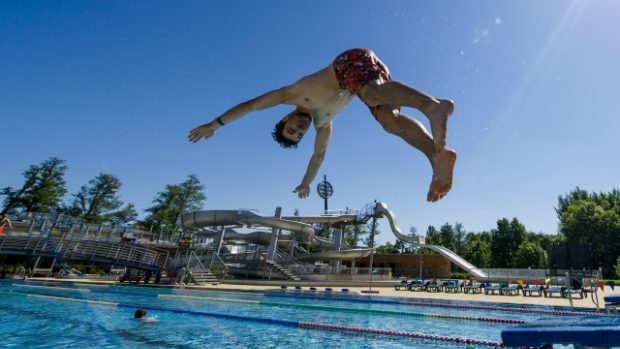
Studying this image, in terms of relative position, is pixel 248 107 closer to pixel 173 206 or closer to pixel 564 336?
pixel 564 336

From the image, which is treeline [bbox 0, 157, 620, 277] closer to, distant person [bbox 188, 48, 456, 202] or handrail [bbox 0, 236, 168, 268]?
handrail [bbox 0, 236, 168, 268]

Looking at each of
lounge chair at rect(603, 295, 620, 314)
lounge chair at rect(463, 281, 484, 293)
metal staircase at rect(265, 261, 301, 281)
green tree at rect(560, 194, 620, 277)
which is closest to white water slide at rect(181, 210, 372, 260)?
metal staircase at rect(265, 261, 301, 281)

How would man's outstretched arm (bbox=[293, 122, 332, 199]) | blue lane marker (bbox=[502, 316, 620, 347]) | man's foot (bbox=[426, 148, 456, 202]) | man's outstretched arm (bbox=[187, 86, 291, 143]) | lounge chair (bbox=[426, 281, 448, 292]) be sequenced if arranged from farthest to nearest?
lounge chair (bbox=[426, 281, 448, 292]) → man's outstretched arm (bbox=[293, 122, 332, 199]) → man's outstretched arm (bbox=[187, 86, 291, 143]) → man's foot (bbox=[426, 148, 456, 202]) → blue lane marker (bbox=[502, 316, 620, 347])

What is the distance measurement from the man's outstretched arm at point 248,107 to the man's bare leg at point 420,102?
112 cm

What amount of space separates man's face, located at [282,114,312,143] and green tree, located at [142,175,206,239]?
152ft

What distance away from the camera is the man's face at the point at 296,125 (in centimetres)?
414

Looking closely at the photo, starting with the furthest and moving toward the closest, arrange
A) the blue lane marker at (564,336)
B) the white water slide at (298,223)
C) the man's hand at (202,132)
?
the white water slide at (298,223)
the man's hand at (202,132)
the blue lane marker at (564,336)

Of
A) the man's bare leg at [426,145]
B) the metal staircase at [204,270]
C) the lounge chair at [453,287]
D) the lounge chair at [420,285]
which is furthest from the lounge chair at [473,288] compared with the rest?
the man's bare leg at [426,145]

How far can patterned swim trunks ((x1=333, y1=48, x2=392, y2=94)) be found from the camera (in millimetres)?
3272

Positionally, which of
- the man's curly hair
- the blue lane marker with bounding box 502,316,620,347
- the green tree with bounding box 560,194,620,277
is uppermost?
the green tree with bounding box 560,194,620,277

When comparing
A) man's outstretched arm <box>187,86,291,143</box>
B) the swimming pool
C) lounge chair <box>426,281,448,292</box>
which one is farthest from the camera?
lounge chair <box>426,281,448,292</box>

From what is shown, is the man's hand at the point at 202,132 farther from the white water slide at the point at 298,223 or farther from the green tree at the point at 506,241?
the green tree at the point at 506,241

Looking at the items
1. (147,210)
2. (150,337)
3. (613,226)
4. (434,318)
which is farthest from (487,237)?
(150,337)

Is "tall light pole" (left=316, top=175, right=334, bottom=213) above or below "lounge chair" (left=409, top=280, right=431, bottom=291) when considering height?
above
